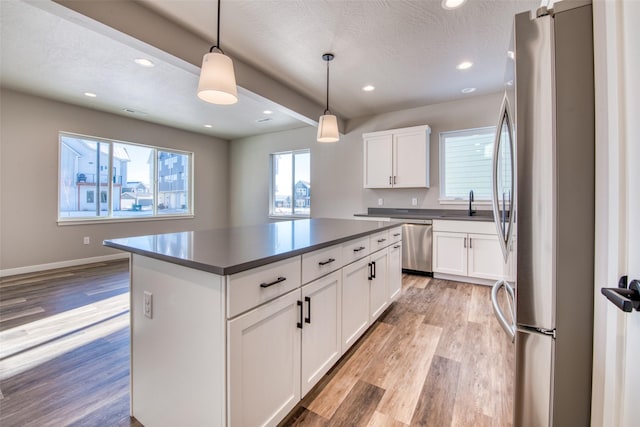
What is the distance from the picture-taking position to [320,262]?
4.98 ft

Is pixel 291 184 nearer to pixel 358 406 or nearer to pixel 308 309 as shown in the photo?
pixel 308 309

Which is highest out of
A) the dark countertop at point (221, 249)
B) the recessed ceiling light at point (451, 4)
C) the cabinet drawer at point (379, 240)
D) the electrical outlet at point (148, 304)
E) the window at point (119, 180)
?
the recessed ceiling light at point (451, 4)

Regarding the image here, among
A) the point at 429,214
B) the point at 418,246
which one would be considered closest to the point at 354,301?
the point at 418,246

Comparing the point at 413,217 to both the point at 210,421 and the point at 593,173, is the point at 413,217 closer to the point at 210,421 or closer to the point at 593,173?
the point at 593,173

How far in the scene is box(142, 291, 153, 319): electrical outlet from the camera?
127 cm

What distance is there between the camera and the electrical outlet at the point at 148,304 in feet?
4.18

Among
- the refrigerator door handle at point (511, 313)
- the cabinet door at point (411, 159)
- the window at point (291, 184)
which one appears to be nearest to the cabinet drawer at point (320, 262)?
the refrigerator door handle at point (511, 313)

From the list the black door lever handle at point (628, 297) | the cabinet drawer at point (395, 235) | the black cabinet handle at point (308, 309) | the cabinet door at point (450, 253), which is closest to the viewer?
the black door lever handle at point (628, 297)

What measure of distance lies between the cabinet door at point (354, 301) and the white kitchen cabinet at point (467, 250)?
7.07ft

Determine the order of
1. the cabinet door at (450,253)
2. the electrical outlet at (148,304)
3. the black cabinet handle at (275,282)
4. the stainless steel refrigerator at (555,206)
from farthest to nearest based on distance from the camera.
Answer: the cabinet door at (450,253) → the electrical outlet at (148,304) → the black cabinet handle at (275,282) → the stainless steel refrigerator at (555,206)

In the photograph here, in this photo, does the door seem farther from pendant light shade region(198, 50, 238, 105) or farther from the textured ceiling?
the textured ceiling

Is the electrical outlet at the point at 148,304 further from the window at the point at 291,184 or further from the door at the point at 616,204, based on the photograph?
the window at the point at 291,184

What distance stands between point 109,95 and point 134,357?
4.19 m

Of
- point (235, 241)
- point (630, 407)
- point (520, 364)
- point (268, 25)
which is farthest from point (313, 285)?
point (268, 25)
